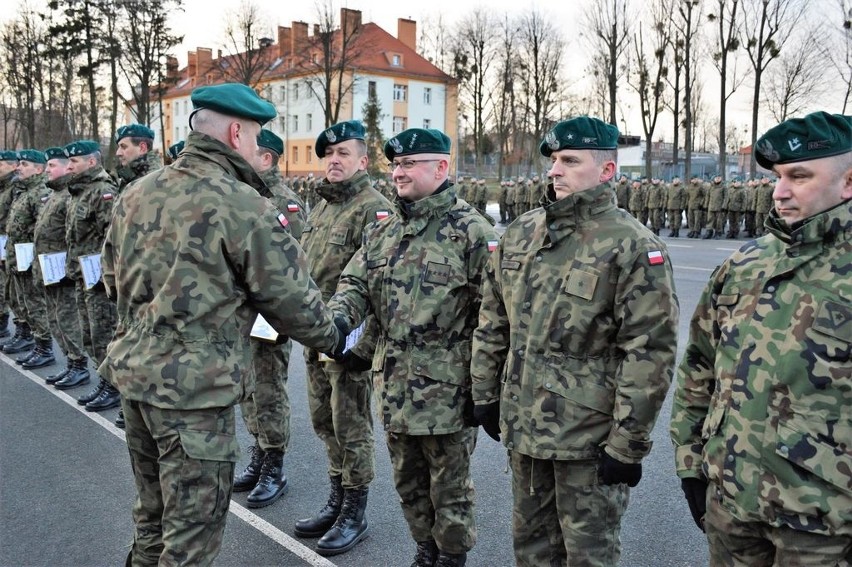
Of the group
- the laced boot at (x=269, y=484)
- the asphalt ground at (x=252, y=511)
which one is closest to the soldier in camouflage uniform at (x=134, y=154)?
the asphalt ground at (x=252, y=511)

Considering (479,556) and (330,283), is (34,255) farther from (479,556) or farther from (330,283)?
(479,556)

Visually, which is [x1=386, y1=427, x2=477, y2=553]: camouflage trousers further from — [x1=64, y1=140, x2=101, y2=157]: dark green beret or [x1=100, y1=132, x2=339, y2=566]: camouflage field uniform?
[x1=64, y1=140, x2=101, y2=157]: dark green beret

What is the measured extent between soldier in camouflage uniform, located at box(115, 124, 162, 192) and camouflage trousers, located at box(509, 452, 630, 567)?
14.5ft

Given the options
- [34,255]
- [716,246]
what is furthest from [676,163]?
[34,255]

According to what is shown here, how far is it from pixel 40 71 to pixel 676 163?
33168 millimetres

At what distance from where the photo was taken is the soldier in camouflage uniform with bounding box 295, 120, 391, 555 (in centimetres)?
405

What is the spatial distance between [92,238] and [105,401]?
1510 mm

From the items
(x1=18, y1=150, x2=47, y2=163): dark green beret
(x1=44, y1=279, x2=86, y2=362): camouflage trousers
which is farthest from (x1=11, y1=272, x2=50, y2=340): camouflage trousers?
(x1=18, y1=150, x2=47, y2=163): dark green beret

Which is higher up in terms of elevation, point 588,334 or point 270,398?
point 588,334

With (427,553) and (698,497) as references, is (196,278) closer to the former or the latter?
(427,553)

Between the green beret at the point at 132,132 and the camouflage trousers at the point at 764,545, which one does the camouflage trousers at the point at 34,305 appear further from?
the camouflage trousers at the point at 764,545

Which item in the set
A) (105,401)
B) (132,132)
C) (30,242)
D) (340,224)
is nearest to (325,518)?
(340,224)

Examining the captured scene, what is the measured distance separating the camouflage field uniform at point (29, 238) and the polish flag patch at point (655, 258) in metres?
7.29

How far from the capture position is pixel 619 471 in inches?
104
